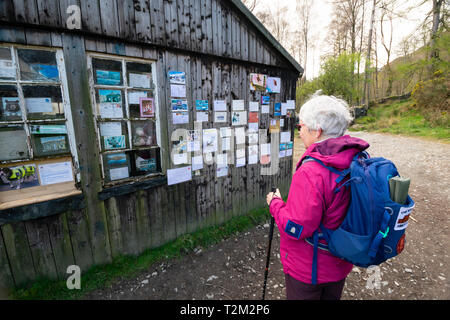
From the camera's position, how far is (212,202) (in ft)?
13.6

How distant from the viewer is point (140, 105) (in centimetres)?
311

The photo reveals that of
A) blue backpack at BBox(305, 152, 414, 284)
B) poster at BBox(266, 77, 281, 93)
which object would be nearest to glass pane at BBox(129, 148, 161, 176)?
blue backpack at BBox(305, 152, 414, 284)

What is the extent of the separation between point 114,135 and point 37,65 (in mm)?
1082

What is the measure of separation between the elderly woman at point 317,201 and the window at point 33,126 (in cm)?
263

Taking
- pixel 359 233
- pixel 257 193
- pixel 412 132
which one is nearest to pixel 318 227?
pixel 359 233

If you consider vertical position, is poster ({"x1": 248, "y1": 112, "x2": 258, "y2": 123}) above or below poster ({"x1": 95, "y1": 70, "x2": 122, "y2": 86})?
below

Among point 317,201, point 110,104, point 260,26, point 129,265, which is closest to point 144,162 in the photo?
point 110,104

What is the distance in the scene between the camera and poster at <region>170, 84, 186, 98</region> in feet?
10.9

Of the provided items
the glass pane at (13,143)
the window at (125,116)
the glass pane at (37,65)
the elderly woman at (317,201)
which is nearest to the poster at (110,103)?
the window at (125,116)

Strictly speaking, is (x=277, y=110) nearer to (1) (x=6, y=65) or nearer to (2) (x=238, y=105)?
(2) (x=238, y=105)

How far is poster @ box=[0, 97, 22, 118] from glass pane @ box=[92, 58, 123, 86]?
0.85 m

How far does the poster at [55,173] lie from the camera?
8.49ft

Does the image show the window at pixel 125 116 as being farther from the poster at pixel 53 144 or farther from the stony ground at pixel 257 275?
the stony ground at pixel 257 275

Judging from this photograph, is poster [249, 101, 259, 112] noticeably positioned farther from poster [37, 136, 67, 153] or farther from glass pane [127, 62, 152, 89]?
poster [37, 136, 67, 153]
